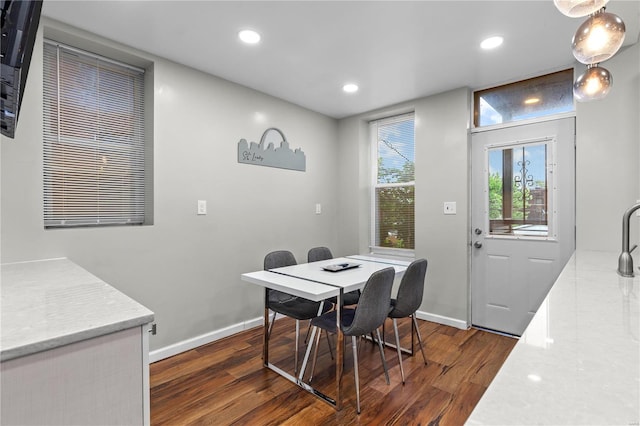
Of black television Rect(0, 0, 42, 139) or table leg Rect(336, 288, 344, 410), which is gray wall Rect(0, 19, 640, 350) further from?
table leg Rect(336, 288, 344, 410)

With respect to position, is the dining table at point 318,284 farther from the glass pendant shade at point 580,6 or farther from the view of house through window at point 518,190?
the glass pendant shade at point 580,6

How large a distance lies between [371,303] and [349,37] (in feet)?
6.06

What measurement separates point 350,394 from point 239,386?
2.50 feet

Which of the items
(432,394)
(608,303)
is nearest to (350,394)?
(432,394)

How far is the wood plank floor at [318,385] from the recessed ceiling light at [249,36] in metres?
2.45

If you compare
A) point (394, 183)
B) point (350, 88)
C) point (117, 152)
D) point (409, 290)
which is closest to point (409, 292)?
point (409, 290)

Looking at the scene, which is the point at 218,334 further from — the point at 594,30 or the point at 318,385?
the point at 594,30

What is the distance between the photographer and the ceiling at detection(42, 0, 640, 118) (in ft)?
6.57

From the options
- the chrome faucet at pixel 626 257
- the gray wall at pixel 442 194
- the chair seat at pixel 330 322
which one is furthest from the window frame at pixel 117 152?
the chrome faucet at pixel 626 257

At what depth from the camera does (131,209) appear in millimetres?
2633

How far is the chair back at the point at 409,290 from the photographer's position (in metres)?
2.33

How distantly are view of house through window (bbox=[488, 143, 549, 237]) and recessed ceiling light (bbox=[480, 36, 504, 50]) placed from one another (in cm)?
107

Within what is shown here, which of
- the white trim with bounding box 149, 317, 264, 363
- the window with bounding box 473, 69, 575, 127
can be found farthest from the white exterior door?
the white trim with bounding box 149, 317, 264, 363

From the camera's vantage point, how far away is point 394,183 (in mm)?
4066
